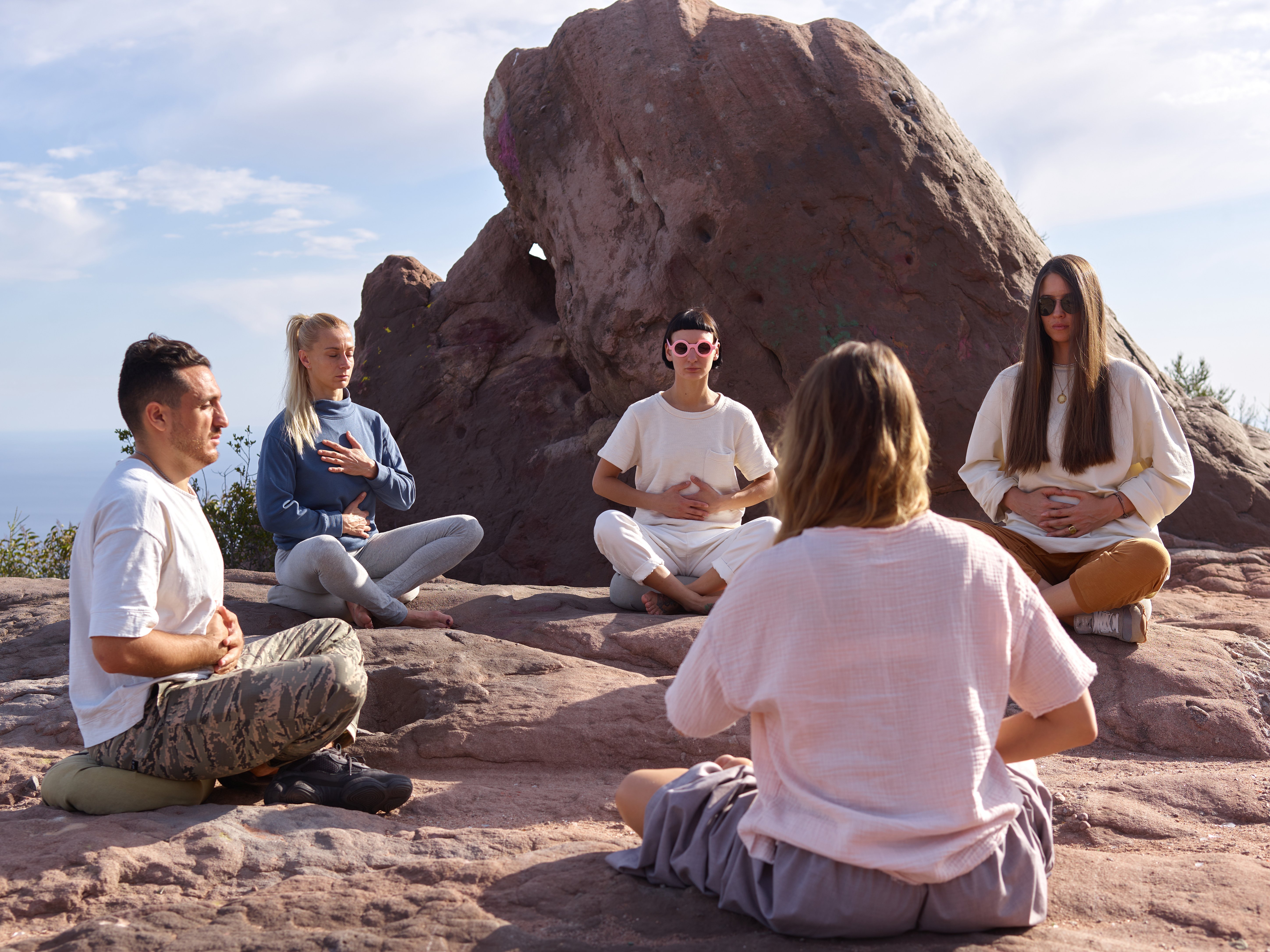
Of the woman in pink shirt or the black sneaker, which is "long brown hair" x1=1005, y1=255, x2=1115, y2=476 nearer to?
the woman in pink shirt

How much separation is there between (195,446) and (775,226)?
468 centimetres

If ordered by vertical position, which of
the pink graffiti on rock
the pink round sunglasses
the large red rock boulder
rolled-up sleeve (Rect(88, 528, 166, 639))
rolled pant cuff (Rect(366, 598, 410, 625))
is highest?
the pink graffiti on rock

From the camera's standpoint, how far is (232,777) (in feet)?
10.5

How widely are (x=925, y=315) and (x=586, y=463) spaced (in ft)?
9.44

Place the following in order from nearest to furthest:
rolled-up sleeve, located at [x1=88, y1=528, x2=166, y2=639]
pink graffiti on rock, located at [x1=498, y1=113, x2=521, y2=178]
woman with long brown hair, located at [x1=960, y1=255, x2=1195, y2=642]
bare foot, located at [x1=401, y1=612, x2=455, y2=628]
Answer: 1. rolled-up sleeve, located at [x1=88, y1=528, x2=166, y2=639]
2. woman with long brown hair, located at [x1=960, y1=255, x2=1195, y2=642]
3. bare foot, located at [x1=401, y1=612, x2=455, y2=628]
4. pink graffiti on rock, located at [x1=498, y1=113, x2=521, y2=178]

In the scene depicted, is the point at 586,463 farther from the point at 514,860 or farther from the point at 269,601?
the point at 514,860

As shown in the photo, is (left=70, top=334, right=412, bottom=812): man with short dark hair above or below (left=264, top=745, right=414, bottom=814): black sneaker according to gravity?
above

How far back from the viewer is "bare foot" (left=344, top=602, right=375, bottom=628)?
4.71 m

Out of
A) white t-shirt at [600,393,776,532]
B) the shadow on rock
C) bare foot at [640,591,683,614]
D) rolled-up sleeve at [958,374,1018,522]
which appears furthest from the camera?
white t-shirt at [600,393,776,532]

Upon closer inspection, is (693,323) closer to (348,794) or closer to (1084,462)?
(1084,462)

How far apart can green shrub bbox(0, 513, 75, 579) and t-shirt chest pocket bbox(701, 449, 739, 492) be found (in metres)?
5.42

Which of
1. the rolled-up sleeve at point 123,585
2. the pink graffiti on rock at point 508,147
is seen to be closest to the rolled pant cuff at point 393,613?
the rolled-up sleeve at point 123,585

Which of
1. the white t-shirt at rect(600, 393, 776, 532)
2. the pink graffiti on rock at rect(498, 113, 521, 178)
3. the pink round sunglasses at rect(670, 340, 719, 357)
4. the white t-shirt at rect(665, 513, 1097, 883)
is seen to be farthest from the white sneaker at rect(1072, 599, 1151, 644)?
the pink graffiti on rock at rect(498, 113, 521, 178)

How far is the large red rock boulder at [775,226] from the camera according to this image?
6.73 m
